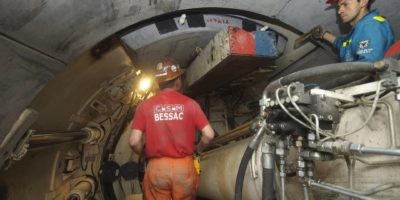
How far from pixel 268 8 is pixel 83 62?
4.29ft

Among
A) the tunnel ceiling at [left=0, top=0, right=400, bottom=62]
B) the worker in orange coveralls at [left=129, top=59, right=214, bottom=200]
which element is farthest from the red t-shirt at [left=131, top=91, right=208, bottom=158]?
the tunnel ceiling at [left=0, top=0, right=400, bottom=62]

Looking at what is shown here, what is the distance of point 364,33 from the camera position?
1700 mm

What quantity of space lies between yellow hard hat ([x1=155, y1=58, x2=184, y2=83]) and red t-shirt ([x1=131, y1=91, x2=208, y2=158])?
14cm

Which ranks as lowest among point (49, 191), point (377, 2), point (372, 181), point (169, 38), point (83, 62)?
point (49, 191)

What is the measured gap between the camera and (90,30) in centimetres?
153

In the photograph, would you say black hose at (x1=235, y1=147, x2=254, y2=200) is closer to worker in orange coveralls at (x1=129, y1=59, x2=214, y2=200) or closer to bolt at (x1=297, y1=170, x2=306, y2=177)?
bolt at (x1=297, y1=170, x2=306, y2=177)

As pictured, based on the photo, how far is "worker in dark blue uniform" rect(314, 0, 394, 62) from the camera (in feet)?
5.38

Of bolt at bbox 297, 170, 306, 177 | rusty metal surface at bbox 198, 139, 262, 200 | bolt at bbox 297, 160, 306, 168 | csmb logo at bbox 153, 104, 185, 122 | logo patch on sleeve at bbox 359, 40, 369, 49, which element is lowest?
rusty metal surface at bbox 198, 139, 262, 200

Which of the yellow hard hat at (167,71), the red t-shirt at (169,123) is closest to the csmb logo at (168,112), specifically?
the red t-shirt at (169,123)

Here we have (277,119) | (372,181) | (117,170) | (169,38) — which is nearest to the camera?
(372,181)

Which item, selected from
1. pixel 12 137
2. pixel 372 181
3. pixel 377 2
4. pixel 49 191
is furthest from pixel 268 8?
pixel 49 191

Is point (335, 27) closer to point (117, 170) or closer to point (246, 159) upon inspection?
point (246, 159)

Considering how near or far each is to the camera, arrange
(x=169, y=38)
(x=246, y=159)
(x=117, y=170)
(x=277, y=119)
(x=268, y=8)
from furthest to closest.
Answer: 1. (x=117, y=170)
2. (x=169, y=38)
3. (x=268, y=8)
4. (x=246, y=159)
5. (x=277, y=119)

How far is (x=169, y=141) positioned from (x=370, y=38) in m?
1.44
